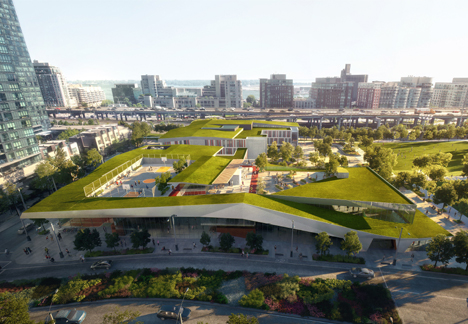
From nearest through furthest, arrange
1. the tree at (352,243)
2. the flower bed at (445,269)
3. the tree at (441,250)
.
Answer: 1. the tree at (441,250)
2. the flower bed at (445,269)
3. the tree at (352,243)

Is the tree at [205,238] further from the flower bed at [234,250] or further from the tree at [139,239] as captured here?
the tree at [139,239]

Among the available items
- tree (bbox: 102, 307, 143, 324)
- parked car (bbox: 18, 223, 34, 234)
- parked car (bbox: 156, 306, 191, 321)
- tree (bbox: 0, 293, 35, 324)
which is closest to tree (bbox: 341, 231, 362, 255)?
parked car (bbox: 156, 306, 191, 321)

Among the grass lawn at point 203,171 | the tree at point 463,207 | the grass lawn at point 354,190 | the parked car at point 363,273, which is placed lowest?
the parked car at point 363,273

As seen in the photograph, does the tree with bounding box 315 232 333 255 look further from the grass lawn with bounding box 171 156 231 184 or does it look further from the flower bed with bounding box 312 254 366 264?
the grass lawn with bounding box 171 156 231 184

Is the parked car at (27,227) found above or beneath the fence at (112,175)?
beneath

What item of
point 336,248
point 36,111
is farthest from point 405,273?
point 36,111

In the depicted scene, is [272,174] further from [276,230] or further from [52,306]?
[52,306]

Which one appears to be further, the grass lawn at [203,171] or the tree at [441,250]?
the grass lawn at [203,171]

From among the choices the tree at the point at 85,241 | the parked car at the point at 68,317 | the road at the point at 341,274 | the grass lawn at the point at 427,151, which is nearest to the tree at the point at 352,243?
the road at the point at 341,274

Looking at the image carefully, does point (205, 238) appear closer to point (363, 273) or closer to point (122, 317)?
point (122, 317)
